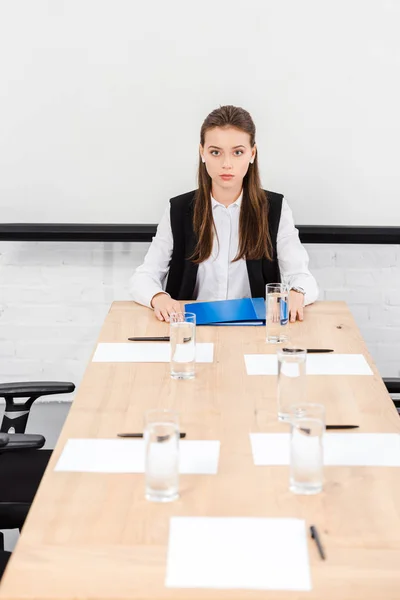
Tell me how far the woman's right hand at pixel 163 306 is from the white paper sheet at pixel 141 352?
255 millimetres

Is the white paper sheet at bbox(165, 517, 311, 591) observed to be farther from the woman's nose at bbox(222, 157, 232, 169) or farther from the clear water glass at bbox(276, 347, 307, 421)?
the woman's nose at bbox(222, 157, 232, 169)

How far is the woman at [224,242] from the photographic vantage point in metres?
3.23

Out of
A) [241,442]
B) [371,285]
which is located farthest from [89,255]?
[241,442]

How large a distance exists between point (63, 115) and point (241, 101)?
72cm

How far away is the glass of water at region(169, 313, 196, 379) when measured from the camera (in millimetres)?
2203

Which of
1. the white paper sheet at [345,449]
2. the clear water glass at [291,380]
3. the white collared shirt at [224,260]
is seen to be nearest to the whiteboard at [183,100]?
the white collared shirt at [224,260]

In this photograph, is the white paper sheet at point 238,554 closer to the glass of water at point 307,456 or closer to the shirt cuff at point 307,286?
the glass of water at point 307,456

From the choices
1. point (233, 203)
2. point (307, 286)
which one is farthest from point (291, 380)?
point (233, 203)

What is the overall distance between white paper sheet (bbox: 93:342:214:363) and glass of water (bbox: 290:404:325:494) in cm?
85

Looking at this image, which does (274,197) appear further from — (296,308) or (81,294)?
(81,294)

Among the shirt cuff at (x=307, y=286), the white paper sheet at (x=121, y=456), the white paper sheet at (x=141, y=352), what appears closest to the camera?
the white paper sheet at (x=121, y=456)

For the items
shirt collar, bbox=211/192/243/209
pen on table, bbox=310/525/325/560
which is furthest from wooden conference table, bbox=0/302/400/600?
shirt collar, bbox=211/192/243/209

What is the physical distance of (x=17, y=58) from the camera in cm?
354

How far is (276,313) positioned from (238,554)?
51.9 inches
